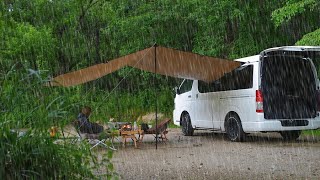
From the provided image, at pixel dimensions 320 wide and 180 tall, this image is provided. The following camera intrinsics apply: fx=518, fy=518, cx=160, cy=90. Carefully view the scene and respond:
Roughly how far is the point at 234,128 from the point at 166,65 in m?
A: 2.22

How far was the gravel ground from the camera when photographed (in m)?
7.22

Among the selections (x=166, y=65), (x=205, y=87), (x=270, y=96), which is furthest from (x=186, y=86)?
(x=270, y=96)

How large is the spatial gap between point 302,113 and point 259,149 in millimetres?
1731

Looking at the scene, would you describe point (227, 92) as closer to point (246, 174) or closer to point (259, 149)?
point (259, 149)

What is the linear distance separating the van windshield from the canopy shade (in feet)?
3.01

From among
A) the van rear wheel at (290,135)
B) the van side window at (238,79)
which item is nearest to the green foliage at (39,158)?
the van side window at (238,79)

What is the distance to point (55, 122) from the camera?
411 cm

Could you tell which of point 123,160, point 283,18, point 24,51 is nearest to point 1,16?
point 123,160

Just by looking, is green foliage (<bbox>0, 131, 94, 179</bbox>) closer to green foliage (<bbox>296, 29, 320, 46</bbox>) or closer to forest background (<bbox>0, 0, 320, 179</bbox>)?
green foliage (<bbox>296, 29, 320, 46</bbox>)

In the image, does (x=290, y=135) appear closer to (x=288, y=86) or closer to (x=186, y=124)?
(x=288, y=86)

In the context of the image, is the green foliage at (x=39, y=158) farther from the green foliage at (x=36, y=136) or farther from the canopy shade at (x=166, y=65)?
the canopy shade at (x=166, y=65)

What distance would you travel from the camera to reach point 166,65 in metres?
12.5

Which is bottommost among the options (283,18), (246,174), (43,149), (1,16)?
(246,174)

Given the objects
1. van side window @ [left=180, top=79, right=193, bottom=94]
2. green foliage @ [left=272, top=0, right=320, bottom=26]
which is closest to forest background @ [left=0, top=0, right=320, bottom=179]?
green foliage @ [left=272, top=0, right=320, bottom=26]
